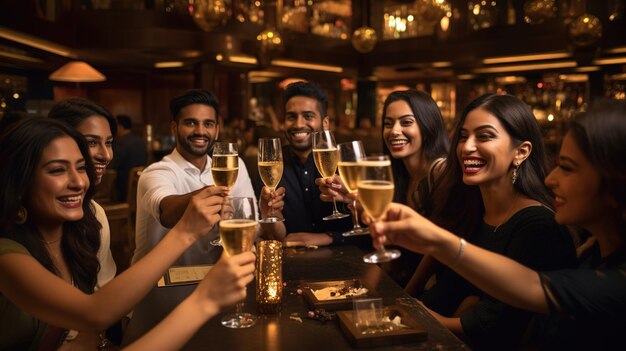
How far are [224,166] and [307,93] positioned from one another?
136cm

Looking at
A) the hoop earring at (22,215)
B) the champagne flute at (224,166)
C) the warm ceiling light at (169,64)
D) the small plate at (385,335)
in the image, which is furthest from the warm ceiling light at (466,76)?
the hoop earring at (22,215)

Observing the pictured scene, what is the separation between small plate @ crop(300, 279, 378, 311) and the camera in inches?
64.3

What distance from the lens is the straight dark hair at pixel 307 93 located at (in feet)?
10.6

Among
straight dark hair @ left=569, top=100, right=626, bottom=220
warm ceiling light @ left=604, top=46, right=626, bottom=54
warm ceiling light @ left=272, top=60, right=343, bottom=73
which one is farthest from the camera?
warm ceiling light @ left=272, top=60, right=343, bottom=73

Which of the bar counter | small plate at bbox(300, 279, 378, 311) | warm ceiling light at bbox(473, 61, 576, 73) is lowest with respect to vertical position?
the bar counter

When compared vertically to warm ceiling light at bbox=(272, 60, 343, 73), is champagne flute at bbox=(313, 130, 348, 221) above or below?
below

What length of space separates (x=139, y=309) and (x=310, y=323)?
59 centimetres

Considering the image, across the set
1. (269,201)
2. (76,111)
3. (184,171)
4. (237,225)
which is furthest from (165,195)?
(237,225)

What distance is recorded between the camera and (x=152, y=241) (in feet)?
9.53

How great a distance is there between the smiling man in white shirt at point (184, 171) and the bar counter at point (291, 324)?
851 millimetres

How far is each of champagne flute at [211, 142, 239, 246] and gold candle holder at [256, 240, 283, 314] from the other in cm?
32

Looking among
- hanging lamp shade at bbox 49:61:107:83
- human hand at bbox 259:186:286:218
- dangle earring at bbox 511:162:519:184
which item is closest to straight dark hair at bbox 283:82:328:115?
human hand at bbox 259:186:286:218

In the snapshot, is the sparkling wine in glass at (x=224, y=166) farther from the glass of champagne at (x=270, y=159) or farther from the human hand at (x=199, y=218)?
the human hand at (x=199, y=218)

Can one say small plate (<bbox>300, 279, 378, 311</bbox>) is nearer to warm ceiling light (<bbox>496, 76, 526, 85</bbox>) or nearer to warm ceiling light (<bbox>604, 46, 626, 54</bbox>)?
warm ceiling light (<bbox>604, 46, 626, 54</bbox>)
